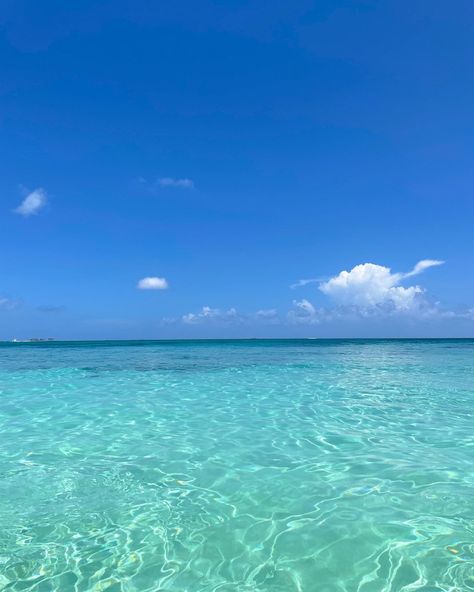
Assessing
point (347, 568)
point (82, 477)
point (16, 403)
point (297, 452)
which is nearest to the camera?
point (347, 568)

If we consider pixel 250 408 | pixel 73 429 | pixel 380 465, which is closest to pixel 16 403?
pixel 73 429

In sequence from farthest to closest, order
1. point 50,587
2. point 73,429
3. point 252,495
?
point 73,429
point 252,495
point 50,587

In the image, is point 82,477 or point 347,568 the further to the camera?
point 82,477

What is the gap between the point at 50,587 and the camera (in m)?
3.26

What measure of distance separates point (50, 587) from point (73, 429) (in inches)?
210

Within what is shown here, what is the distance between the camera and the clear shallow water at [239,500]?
3439 millimetres

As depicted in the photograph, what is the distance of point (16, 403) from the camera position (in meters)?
11.3

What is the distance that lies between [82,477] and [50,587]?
92.5 inches

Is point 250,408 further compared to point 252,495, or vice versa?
point 250,408

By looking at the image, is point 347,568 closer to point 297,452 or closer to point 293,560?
point 293,560

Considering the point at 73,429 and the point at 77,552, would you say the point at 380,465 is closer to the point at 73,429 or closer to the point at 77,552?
the point at 77,552

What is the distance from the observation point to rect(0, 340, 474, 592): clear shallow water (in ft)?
11.3

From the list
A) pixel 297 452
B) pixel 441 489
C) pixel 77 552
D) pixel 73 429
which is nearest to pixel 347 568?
pixel 441 489

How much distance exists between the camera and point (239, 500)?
15.8 ft
